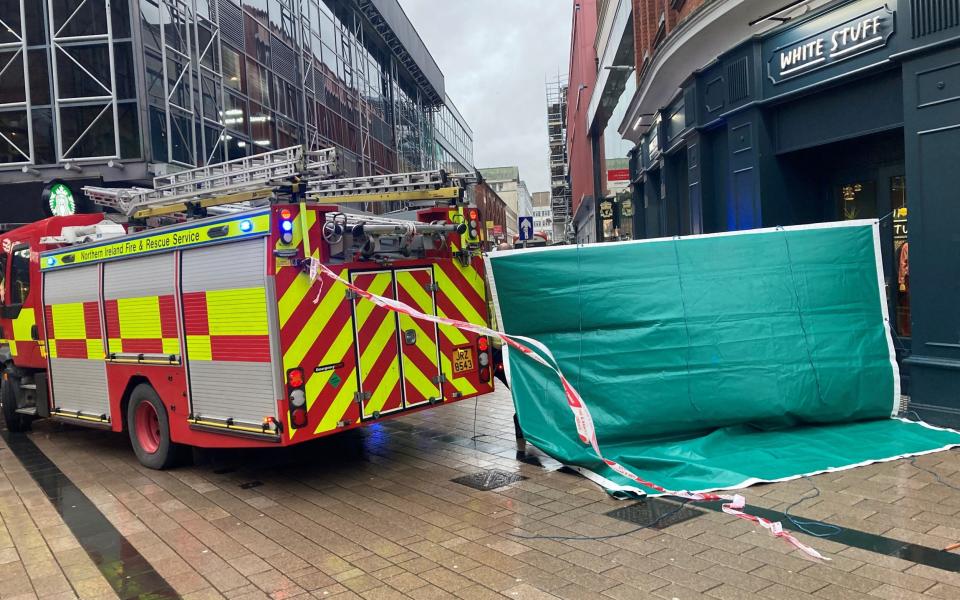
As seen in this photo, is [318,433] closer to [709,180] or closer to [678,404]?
[678,404]

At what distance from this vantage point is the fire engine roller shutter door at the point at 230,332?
19.5 feet

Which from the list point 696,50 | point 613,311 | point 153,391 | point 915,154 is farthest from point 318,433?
point 696,50

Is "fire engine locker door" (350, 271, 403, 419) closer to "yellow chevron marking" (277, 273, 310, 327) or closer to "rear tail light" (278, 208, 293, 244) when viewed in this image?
"yellow chevron marking" (277, 273, 310, 327)

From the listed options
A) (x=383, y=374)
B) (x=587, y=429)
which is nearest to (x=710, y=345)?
(x=587, y=429)

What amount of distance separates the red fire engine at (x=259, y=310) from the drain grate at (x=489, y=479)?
2.91 feet

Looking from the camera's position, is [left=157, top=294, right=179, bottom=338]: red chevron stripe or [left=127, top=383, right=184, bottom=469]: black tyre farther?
[left=127, top=383, right=184, bottom=469]: black tyre

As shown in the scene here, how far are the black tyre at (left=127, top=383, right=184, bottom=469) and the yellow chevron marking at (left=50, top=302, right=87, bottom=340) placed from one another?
127cm

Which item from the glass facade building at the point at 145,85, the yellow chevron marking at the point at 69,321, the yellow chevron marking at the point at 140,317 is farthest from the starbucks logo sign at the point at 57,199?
the yellow chevron marking at the point at 140,317

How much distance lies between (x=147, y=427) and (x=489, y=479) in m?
3.76

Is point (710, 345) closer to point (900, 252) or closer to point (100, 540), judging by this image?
point (900, 252)

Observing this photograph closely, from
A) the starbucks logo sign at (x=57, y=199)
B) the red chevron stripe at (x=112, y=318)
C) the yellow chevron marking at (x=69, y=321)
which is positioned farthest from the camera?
the starbucks logo sign at (x=57, y=199)

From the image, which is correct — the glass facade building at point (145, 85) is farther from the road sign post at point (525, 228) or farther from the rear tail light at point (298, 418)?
the rear tail light at point (298, 418)

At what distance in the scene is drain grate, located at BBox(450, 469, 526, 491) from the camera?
6199 mm

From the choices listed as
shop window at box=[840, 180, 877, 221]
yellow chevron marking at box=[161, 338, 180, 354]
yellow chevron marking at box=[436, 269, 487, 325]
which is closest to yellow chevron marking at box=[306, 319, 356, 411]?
yellow chevron marking at box=[436, 269, 487, 325]
